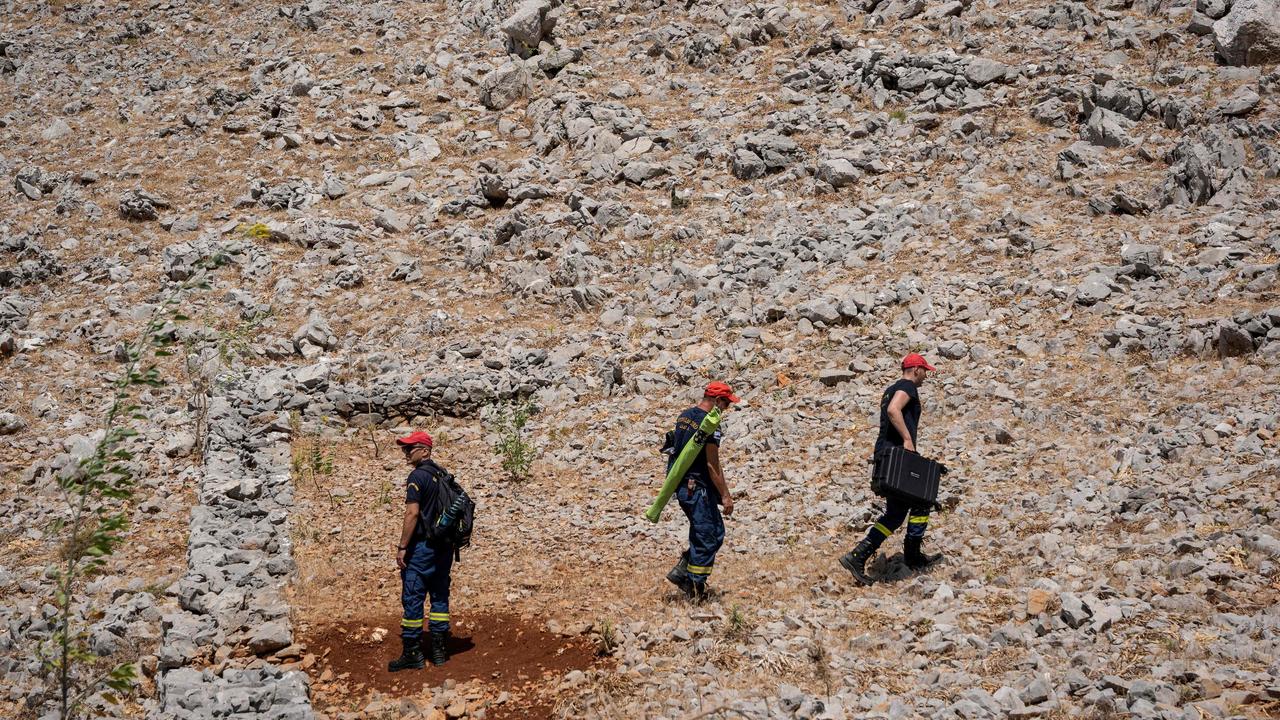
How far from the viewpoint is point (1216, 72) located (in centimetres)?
1362

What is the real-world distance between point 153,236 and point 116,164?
3390 millimetres

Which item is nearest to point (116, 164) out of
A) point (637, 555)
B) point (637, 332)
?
point (637, 332)

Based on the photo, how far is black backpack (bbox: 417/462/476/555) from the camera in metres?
6.71

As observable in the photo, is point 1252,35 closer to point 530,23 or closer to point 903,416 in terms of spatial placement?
point 903,416

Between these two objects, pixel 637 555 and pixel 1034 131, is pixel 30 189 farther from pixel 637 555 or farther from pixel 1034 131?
pixel 1034 131

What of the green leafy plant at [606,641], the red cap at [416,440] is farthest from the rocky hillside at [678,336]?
the red cap at [416,440]

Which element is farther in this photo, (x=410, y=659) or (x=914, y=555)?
(x=914, y=555)

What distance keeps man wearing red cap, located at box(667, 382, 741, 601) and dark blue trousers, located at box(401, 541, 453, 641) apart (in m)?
1.86

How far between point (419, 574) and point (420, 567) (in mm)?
51

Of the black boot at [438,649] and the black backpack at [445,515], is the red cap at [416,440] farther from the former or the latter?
the black boot at [438,649]

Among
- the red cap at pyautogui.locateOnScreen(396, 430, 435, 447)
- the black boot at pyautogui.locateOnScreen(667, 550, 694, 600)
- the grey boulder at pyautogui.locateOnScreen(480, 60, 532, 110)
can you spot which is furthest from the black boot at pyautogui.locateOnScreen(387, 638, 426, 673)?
the grey boulder at pyautogui.locateOnScreen(480, 60, 532, 110)

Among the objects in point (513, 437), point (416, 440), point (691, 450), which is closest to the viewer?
point (416, 440)

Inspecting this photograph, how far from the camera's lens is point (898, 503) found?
24.4 feet

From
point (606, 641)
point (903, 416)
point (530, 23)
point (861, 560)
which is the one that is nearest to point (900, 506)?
point (861, 560)
